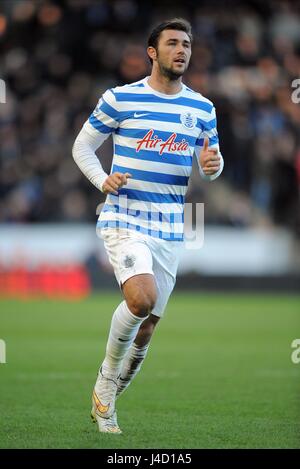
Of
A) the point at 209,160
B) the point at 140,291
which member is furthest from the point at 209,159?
the point at 140,291

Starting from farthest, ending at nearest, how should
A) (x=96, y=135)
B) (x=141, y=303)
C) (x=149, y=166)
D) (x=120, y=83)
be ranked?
(x=120, y=83) → (x=96, y=135) → (x=149, y=166) → (x=141, y=303)

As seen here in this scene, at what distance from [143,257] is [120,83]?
49.1 ft

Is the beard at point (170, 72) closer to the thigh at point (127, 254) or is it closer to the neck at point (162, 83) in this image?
the neck at point (162, 83)

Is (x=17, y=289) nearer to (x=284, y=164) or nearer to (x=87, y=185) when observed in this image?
(x=87, y=185)

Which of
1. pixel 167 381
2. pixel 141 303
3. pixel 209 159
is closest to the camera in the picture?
pixel 141 303

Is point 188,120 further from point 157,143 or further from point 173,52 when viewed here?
point 173,52

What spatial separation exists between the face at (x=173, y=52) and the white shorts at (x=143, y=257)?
1.09 meters

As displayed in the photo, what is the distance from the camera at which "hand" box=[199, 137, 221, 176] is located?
6.39 meters

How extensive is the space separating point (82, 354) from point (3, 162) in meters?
9.34

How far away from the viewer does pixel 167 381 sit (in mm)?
8719

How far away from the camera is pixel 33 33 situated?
837 inches

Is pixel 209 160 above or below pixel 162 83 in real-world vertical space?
below

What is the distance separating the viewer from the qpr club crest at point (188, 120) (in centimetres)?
663
